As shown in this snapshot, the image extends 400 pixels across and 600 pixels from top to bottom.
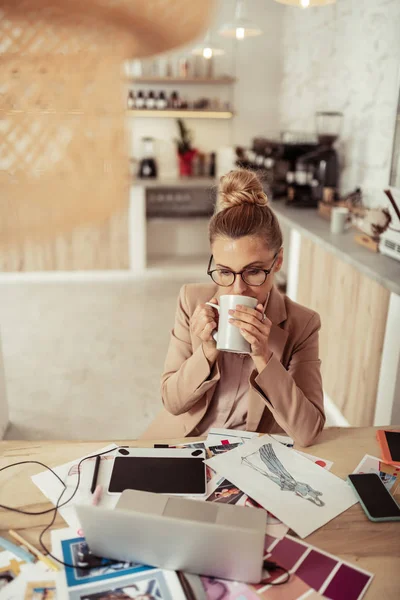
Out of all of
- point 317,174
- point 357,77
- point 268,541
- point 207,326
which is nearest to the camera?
point 268,541

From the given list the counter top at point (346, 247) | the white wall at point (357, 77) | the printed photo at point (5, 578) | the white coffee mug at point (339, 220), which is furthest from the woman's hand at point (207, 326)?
the white wall at point (357, 77)

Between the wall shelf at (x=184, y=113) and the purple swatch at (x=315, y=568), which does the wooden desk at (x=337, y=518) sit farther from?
the wall shelf at (x=184, y=113)

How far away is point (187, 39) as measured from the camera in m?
0.39

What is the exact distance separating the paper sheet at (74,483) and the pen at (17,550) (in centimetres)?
9

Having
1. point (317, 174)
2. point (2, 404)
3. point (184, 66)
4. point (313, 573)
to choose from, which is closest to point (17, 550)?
point (313, 573)

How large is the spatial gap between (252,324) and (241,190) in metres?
0.43

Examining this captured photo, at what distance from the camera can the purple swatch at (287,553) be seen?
879mm

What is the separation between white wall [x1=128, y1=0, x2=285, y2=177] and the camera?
5.29 metres

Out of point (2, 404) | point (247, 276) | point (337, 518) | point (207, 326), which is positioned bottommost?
point (2, 404)

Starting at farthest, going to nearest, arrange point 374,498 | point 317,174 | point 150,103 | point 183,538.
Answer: point 150,103
point 317,174
point 374,498
point 183,538

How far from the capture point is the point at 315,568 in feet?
2.85

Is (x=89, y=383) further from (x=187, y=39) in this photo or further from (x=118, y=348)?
(x=187, y=39)

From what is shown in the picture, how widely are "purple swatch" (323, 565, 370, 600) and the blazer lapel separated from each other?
0.49m

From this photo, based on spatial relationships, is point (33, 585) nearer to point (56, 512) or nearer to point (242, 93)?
point (56, 512)
